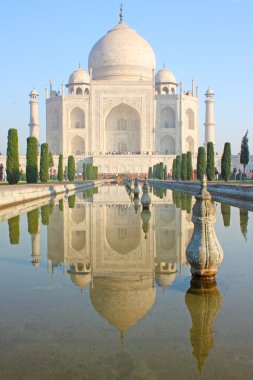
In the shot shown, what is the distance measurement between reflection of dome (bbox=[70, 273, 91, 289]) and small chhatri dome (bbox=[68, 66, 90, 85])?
137ft

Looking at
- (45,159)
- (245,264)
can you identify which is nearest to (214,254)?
(245,264)

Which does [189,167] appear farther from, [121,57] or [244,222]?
[121,57]

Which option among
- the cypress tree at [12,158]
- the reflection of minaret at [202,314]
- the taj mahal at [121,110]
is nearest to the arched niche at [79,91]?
the taj mahal at [121,110]

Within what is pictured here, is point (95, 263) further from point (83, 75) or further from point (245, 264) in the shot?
point (83, 75)

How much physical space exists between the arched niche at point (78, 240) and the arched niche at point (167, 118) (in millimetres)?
36955

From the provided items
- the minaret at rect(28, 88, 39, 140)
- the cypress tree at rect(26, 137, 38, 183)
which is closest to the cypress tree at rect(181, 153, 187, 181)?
the cypress tree at rect(26, 137, 38, 183)

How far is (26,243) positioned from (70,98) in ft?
122

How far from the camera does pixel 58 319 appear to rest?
2.14 m

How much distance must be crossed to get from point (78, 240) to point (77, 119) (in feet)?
124

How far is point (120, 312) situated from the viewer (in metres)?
2.23

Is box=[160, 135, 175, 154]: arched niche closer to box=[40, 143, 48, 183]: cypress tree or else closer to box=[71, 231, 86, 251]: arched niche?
box=[40, 143, 48, 183]: cypress tree

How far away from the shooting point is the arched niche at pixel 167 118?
4116 centimetres

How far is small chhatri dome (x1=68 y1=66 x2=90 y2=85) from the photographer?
4319cm

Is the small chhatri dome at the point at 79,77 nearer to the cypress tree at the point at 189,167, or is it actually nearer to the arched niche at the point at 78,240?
the cypress tree at the point at 189,167
